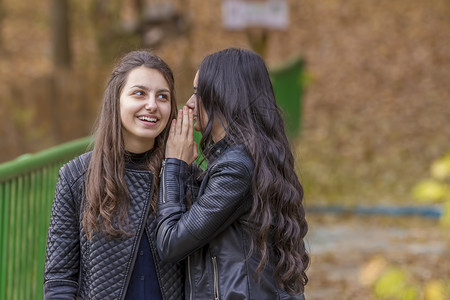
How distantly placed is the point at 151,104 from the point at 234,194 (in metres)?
0.47

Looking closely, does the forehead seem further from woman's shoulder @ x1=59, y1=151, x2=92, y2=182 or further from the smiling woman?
woman's shoulder @ x1=59, y1=151, x2=92, y2=182

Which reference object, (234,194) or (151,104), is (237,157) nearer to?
(234,194)

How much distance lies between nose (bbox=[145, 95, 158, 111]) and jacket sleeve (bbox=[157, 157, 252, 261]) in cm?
27

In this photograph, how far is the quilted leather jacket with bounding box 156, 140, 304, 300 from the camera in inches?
105

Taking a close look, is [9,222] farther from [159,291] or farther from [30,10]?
[30,10]

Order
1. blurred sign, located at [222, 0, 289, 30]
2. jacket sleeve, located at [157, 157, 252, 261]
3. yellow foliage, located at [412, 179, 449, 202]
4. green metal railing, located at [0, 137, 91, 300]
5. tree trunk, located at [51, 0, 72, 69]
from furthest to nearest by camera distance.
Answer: tree trunk, located at [51, 0, 72, 69]
blurred sign, located at [222, 0, 289, 30]
green metal railing, located at [0, 137, 91, 300]
yellow foliage, located at [412, 179, 449, 202]
jacket sleeve, located at [157, 157, 252, 261]

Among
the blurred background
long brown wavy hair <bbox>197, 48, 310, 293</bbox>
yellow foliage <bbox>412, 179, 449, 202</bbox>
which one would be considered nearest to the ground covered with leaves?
the blurred background

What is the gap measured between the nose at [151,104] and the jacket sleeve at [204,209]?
27 centimetres

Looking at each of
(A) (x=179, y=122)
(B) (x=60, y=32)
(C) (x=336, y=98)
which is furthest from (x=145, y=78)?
(C) (x=336, y=98)

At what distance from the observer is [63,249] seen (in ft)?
9.27

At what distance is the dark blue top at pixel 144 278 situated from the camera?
2.82m

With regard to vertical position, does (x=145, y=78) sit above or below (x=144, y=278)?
above

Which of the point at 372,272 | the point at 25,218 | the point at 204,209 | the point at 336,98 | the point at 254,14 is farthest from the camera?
the point at 336,98

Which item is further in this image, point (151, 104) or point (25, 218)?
point (25, 218)
